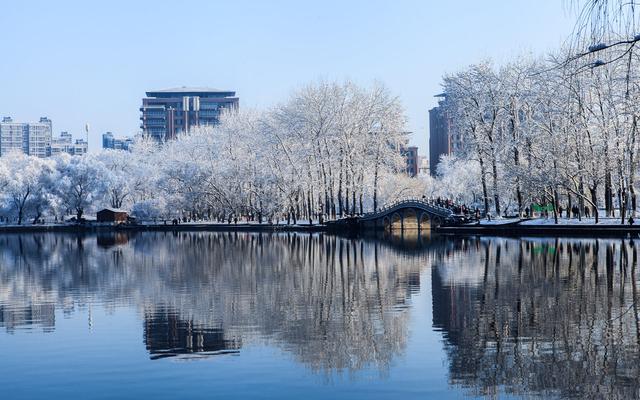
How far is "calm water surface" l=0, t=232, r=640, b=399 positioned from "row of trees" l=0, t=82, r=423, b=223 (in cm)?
5431

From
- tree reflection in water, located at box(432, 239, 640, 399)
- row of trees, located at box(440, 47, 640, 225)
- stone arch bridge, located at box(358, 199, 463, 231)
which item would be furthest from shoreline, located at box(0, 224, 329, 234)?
tree reflection in water, located at box(432, 239, 640, 399)

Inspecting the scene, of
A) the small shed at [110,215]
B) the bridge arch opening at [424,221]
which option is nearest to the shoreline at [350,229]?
the small shed at [110,215]

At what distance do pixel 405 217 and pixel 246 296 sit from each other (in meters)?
70.6

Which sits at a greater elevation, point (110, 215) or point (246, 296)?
point (110, 215)

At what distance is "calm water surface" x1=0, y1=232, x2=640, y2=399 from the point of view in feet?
65.1

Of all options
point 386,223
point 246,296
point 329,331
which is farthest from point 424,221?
point 329,331

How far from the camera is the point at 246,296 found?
1430 inches

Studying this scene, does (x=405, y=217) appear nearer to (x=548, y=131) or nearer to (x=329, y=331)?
(x=548, y=131)

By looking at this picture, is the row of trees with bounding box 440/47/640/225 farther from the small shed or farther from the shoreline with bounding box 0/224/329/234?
the small shed

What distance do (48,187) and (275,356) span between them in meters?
131

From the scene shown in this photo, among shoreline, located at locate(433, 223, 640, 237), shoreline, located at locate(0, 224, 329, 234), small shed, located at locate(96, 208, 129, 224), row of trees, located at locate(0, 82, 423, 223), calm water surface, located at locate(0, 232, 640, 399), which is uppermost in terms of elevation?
row of trees, located at locate(0, 82, 423, 223)

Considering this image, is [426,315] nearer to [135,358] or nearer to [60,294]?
[135,358]

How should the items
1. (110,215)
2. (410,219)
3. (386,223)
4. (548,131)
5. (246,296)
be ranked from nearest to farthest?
1. (246,296)
2. (548,131)
3. (386,223)
4. (410,219)
5. (110,215)

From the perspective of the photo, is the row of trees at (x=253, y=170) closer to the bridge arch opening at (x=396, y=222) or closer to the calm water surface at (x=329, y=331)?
the bridge arch opening at (x=396, y=222)
